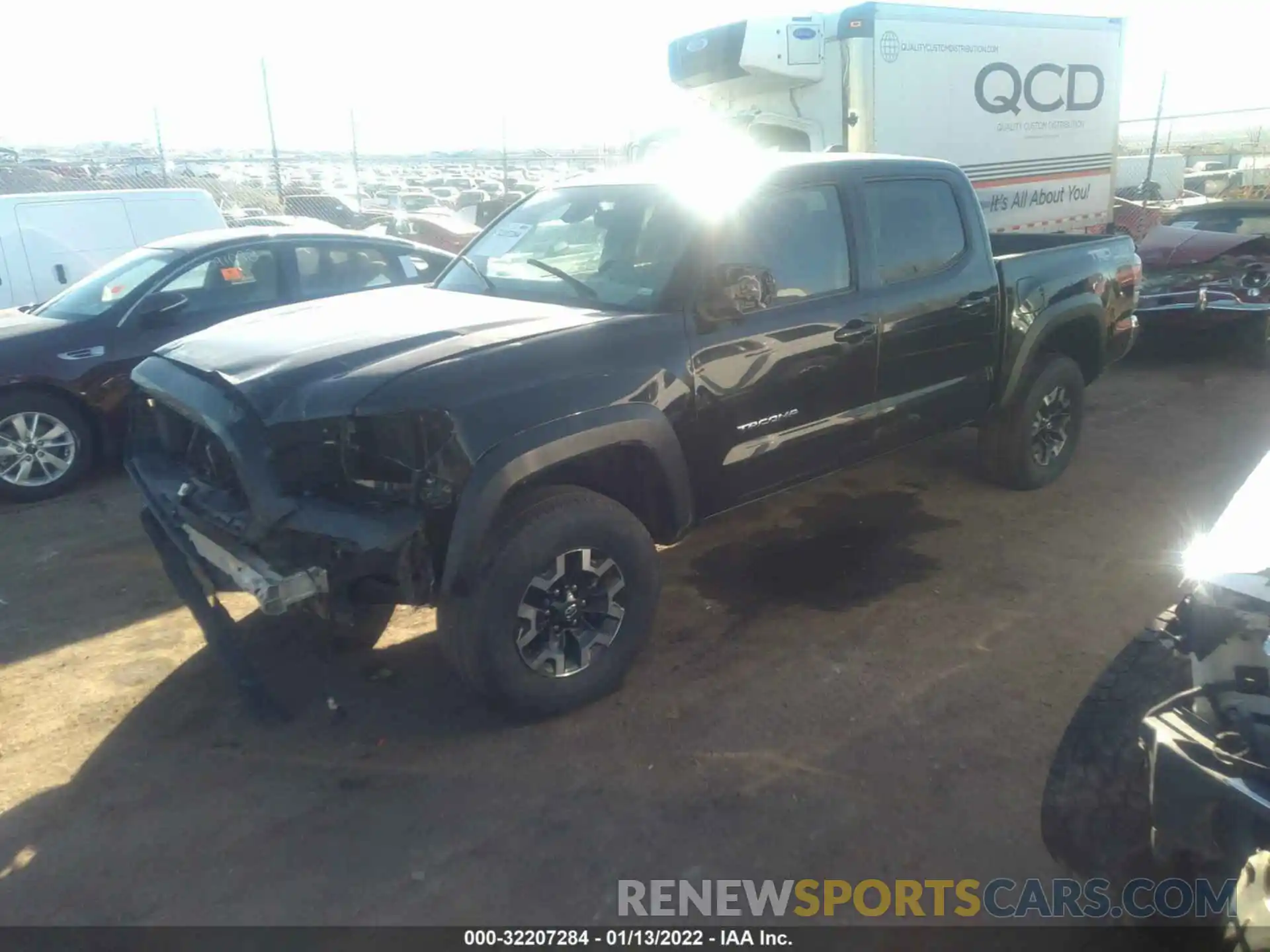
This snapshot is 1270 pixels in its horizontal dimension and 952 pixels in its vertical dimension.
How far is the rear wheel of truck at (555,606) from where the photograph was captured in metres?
3.25

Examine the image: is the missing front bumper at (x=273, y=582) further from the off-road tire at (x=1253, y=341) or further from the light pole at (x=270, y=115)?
the light pole at (x=270, y=115)

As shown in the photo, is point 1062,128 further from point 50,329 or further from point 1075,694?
point 50,329

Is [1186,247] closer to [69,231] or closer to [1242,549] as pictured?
[1242,549]

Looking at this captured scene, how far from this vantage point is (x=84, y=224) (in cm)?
841

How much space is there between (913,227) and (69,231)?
7.32m

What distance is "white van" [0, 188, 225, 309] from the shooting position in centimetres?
823

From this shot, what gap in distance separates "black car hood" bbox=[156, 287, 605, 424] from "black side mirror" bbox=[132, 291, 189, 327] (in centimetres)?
235

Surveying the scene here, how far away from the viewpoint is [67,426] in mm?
6121

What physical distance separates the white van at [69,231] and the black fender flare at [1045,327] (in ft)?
22.4

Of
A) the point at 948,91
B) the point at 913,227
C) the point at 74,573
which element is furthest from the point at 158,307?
the point at 948,91

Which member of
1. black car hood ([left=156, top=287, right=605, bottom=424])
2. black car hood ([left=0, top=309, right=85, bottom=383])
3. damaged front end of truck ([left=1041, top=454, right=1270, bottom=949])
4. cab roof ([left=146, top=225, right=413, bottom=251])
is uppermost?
cab roof ([left=146, top=225, right=413, bottom=251])

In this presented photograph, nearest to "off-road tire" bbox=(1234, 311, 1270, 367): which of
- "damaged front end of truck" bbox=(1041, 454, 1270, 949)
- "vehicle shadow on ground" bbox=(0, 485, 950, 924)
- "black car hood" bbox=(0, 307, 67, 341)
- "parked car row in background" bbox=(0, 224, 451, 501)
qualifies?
"vehicle shadow on ground" bbox=(0, 485, 950, 924)

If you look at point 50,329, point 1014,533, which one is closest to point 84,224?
point 50,329

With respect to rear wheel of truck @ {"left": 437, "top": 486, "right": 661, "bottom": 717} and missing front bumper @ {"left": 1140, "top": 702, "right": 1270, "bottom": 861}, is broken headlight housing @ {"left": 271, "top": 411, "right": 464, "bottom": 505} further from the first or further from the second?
missing front bumper @ {"left": 1140, "top": 702, "right": 1270, "bottom": 861}
